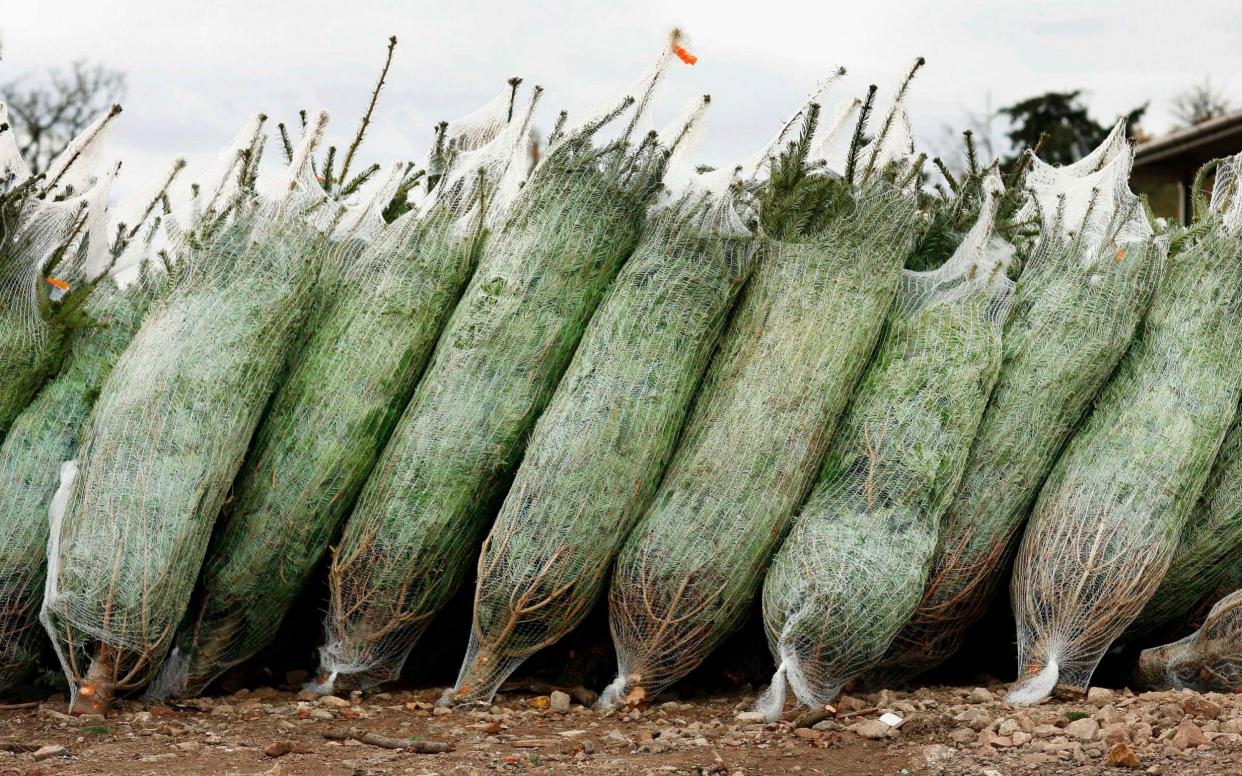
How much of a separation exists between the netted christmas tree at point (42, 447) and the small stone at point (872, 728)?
11.1 ft

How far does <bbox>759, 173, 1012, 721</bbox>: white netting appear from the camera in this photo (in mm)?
5309

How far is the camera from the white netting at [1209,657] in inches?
219

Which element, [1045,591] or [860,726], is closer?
[860,726]

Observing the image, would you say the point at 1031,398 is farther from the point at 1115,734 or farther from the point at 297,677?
the point at 297,677

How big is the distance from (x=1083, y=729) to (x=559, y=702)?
2085mm

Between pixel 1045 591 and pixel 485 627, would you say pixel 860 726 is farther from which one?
pixel 485 627

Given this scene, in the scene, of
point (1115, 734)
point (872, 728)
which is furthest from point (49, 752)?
point (1115, 734)

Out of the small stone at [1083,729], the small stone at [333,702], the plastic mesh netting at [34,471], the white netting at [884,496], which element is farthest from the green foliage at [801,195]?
the plastic mesh netting at [34,471]

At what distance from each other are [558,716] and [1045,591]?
2.04 meters

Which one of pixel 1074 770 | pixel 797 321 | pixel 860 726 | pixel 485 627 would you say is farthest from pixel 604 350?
pixel 1074 770

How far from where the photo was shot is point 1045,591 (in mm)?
5590

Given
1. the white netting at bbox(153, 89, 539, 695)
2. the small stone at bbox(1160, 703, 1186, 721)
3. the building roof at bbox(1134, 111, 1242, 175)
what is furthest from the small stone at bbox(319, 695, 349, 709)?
the building roof at bbox(1134, 111, 1242, 175)

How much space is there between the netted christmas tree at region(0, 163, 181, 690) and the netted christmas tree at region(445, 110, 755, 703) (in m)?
1.81

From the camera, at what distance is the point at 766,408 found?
5.55 metres
